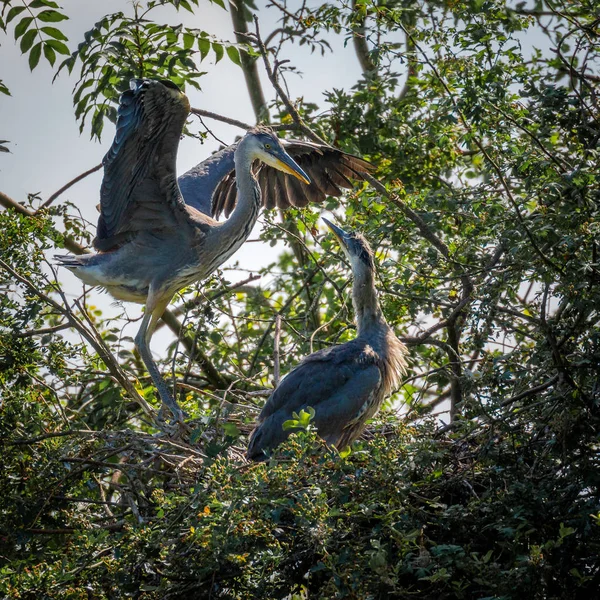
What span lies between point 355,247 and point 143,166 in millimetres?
1463

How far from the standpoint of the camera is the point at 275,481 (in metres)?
3.35

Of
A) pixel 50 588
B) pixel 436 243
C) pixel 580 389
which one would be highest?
pixel 436 243

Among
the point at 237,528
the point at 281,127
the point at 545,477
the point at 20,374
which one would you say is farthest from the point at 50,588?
the point at 281,127

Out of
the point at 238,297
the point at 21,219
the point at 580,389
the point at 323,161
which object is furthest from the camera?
the point at 238,297

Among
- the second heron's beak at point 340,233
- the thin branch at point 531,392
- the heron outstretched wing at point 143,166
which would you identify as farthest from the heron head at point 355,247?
the thin branch at point 531,392

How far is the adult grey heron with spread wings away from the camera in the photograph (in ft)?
17.5

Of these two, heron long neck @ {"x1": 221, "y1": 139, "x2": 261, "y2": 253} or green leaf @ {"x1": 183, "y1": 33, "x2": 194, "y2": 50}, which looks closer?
green leaf @ {"x1": 183, "y1": 33, "x2": 194, "y2": 50}

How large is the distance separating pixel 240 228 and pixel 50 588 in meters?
3.36

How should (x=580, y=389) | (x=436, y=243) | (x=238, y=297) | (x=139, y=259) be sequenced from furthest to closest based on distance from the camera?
(x=238, y=297)
(x=139, y=259)
(x=436, y=243)
(x=580, y=389)

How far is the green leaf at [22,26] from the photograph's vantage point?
5.37m

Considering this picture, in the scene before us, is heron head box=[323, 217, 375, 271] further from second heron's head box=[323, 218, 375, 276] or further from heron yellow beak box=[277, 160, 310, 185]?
heron yellow beak box=[277, 160, 310, 185]

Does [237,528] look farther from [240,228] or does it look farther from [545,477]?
[240,228]

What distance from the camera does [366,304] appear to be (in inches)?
220

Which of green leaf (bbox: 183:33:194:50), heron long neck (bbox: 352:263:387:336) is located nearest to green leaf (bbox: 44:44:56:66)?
green leaf (bbox: 183:33:194:50)
